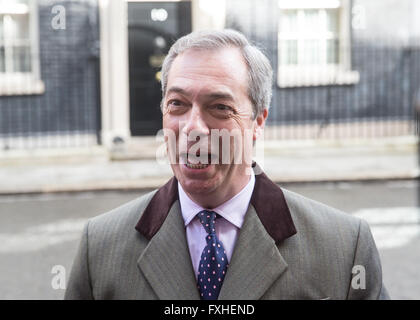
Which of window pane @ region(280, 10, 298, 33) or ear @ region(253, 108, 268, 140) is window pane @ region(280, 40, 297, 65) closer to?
window pane @ region(280, 10, 298, 33)

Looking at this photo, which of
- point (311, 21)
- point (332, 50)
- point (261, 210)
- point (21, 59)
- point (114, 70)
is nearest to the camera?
point (261, 210)

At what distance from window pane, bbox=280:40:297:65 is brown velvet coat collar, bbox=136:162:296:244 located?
498 inches

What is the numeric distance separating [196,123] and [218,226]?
1.16 ft

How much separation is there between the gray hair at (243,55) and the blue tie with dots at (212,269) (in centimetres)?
39

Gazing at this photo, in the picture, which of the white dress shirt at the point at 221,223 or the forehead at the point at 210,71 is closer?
the forehead at the point at 210,71

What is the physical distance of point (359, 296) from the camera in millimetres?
1959

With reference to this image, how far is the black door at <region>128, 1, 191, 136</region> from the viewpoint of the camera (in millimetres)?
13938

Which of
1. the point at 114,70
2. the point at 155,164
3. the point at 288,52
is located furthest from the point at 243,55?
the point at 288,52

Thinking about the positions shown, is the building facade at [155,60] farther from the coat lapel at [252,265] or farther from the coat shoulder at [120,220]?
the coat lapel at [252,265]

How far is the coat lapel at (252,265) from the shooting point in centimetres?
191

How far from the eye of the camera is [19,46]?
45.1 feet

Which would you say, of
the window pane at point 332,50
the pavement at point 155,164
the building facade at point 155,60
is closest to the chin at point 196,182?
the pavement at point 155,164
